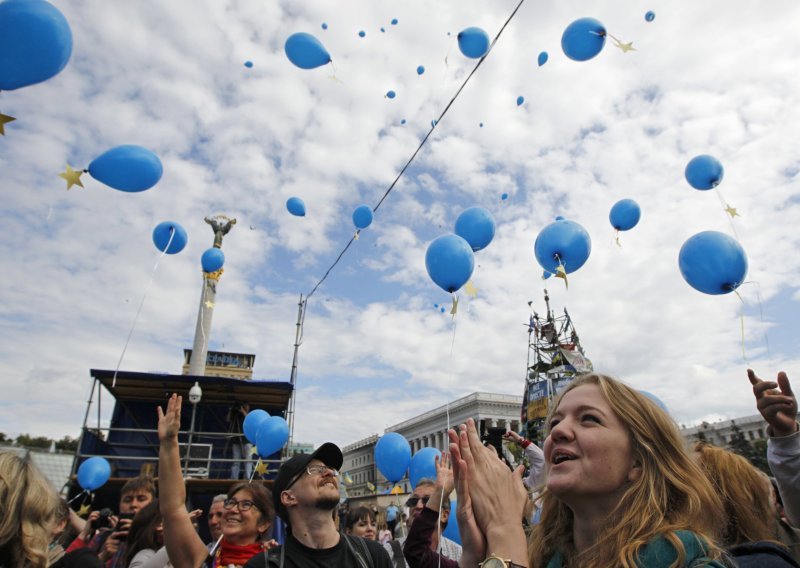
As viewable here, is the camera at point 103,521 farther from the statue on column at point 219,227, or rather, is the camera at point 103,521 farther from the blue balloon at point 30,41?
the statue on column at point 219,227

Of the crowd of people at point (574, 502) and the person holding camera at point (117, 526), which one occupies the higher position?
the crowd of people at point (574, 502)

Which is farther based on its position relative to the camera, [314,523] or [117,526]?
[117,526]

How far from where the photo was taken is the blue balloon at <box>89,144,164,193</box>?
4.73m

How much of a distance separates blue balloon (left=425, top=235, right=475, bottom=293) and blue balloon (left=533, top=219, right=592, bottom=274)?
4.99ft

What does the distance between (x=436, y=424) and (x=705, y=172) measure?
59.9 metres

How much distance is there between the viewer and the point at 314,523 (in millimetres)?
2684

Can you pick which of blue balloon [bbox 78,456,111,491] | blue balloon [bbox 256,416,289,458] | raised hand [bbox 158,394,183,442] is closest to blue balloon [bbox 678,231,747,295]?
raised hand [bbox 158,394,183,442]

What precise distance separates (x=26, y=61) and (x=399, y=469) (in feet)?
22.8

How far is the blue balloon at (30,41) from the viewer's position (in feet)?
10.8

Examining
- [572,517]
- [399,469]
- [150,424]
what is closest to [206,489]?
[150,424]

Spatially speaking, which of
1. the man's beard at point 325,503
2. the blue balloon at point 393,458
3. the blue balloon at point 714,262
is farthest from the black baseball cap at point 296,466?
the blue balloon at point 393,458

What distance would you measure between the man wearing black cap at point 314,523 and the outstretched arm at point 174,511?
1.01 feet

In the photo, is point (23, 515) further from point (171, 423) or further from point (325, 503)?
point (325, 503)

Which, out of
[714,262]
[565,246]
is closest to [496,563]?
[714,262]
